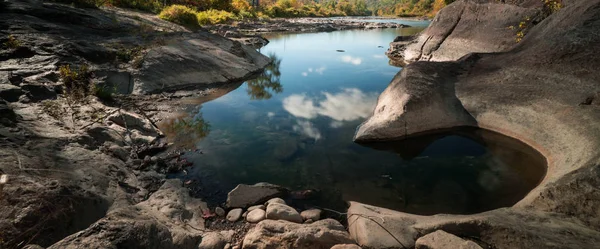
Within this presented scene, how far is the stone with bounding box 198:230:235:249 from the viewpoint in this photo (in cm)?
444

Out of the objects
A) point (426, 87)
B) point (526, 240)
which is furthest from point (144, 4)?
point (526, 240)

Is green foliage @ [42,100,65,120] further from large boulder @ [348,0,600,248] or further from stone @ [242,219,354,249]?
large boulder @ [348,0,600,248]

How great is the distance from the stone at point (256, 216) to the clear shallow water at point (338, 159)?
1.09m

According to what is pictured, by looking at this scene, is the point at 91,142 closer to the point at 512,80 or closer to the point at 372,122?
the point at 372,122

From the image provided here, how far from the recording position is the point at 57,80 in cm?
952

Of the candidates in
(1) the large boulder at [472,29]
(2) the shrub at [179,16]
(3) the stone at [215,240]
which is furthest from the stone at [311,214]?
Result: (2) the shrub at [179,16]

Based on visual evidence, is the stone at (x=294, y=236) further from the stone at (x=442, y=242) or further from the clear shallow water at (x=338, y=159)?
the clear shallow water at (x=338, y=159)

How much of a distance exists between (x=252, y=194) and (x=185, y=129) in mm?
4642

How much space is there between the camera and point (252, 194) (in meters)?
6.13

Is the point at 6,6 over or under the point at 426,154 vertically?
over

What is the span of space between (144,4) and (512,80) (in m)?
30.0

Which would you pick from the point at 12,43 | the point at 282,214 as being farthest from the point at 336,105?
the point at 12,43

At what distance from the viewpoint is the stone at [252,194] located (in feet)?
19.5

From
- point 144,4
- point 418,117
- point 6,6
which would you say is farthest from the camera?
point 144,4
